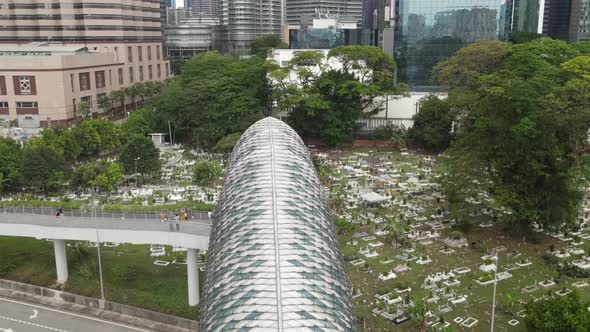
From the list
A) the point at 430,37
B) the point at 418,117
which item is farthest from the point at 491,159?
the point at 430,37

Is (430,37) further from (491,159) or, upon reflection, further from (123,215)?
(123,215)

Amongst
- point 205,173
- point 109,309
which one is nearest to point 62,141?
point 205,173

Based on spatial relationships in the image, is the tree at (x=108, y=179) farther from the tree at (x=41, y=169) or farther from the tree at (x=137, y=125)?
the tree at (x=137, y=125)

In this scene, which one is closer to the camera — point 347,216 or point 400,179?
point 347,216

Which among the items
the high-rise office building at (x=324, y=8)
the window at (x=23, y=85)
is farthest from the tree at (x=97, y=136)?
the high-rise office building at (x=324, y=8)

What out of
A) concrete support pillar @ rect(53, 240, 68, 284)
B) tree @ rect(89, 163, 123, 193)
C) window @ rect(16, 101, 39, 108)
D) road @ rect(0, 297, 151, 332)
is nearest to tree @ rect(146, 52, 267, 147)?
window @ rect(16, 101, 39, 108)
